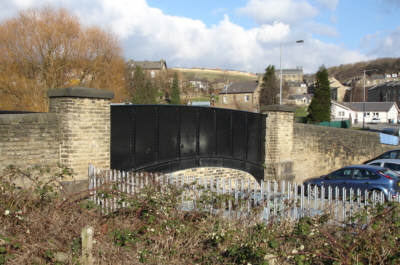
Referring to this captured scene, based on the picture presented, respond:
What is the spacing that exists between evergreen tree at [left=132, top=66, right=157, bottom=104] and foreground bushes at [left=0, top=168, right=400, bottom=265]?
4652 centimetres

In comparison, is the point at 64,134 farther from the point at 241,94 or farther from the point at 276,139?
the point at 241,94

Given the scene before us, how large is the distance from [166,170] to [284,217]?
6.25 meters

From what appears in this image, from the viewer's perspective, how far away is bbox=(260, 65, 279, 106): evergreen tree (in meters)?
60.0

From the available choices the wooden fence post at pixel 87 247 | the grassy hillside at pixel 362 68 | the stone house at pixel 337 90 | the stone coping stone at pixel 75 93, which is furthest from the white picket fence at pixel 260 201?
the grassy hillside at pixel 362 68

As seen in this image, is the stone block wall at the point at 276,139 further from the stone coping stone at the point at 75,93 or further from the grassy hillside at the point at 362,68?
the grassy hillside at the point at 362,68

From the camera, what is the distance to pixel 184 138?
41.8ft

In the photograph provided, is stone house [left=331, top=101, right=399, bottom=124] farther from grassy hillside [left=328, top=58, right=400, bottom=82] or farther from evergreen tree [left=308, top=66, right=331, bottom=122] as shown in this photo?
grassy hillside [left=328, top=58, right=400, bottom=82]

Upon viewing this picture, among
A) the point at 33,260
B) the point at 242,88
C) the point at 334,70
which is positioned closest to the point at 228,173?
the point at 33,260

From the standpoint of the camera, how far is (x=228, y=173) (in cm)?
1443

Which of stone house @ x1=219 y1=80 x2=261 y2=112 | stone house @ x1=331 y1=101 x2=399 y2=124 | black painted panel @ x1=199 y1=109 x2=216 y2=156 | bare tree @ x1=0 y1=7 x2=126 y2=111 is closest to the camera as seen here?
black painted panel @ x1=199 y1=109 x2=216 y2=156

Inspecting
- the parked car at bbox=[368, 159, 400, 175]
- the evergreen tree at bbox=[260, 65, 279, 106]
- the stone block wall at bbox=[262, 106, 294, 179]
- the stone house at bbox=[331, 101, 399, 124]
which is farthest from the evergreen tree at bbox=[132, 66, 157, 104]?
the parked car at bbox=[368, 159, 400, 175]

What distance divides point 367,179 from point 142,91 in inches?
1765

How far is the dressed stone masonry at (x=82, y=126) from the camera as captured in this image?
919 centimetres

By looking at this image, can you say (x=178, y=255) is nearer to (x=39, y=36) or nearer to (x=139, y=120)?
(x=139, y=120)
